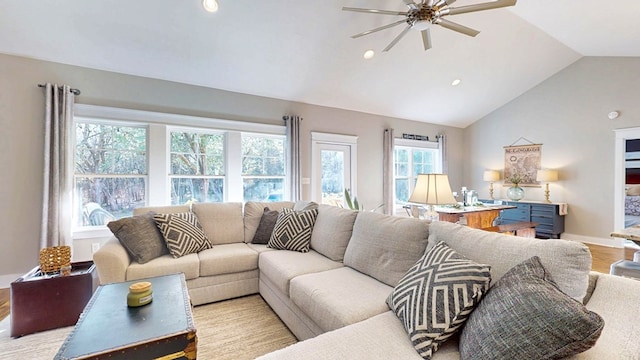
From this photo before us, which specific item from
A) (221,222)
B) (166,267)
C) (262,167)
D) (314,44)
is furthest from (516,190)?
(166,267)

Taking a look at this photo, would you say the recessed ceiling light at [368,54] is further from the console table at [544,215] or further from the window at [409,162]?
the console table at [544,215]

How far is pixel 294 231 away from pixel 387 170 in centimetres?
338

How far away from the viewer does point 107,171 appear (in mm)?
3600

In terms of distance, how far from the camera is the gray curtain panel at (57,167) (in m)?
3.13

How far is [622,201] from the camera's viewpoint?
484 centimetres

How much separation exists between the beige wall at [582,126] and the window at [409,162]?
1726mm

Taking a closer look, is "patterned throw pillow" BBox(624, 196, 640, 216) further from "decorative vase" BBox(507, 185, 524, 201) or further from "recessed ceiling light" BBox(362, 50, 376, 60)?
"recessed ceiling light" BBox(362, 50, 376, 60)

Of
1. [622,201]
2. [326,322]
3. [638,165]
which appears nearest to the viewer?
[326,322]

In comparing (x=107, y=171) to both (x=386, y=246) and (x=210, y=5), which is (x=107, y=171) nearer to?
(x=210, y=5)

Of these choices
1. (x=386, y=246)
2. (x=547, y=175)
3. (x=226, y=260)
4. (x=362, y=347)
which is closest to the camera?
(x=362, y=347)

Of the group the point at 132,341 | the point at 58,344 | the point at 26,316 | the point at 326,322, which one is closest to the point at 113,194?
the point at 26,316

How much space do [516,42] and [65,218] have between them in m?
6.86

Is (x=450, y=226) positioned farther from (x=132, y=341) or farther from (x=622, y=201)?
(x=622, y=201)

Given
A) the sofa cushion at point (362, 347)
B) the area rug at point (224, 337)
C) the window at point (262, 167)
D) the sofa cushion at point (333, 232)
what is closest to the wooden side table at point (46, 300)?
the area rug at point (224, 337)
